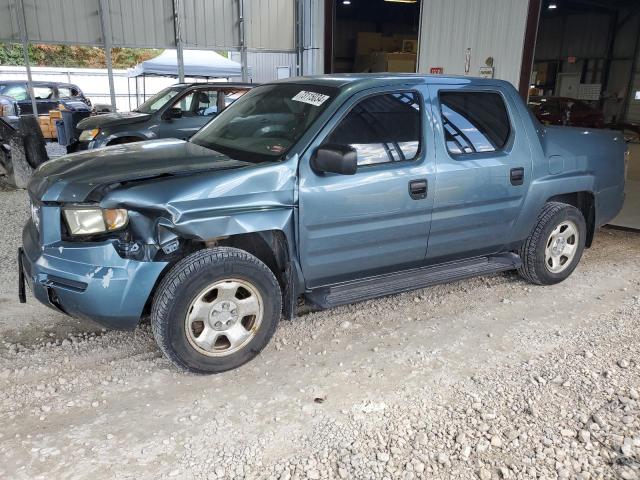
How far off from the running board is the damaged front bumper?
→ 1.12 metres

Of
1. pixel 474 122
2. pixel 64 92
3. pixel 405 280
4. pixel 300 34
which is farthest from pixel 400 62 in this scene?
pixel 405 280

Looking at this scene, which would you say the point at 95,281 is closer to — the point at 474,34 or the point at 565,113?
the point at 474,34

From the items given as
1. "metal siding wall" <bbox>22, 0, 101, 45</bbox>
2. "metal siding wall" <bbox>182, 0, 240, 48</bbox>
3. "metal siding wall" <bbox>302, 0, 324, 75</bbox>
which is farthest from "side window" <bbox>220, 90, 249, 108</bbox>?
"metal siding wall" <bbox>22, 0, 101, 45</bbox>

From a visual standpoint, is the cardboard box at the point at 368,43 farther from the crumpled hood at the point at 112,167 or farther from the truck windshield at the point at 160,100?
the crumpled hood at the point at 112,167

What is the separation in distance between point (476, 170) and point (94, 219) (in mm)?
2637

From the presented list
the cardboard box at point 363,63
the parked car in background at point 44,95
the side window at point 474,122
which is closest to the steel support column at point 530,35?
the side window at point 474,122

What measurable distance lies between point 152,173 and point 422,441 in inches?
82.5

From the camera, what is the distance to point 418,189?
12.0 ft

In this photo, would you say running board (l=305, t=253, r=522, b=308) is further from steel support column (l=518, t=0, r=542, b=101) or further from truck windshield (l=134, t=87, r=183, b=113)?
truck windshield (l=134, t=87, r=183, b=113)

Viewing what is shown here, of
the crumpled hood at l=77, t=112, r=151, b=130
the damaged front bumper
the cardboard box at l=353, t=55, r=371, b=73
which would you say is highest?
the cardboard box at l=353, t=55, r=371, b=73

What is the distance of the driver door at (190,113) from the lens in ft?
29.3

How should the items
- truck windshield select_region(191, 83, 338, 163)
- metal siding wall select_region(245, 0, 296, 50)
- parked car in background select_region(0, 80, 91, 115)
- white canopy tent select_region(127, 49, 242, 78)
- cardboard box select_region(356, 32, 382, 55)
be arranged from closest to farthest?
truck windshield select_region(191, 83, 338, 163) < metal siding wall select_region(245, 0, 296, 50) < parked car in background select_region(0, 80, 91, 115) < white canopy tent select_region(127, 49, 242, 78) < cardboard box select_region(356, 32, 382, 55)

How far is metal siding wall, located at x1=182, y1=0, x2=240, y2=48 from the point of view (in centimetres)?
1179

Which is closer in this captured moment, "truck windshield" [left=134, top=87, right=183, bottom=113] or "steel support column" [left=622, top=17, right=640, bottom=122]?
"truck windshield" [left=134, top=87, right=183, bottom=113]
